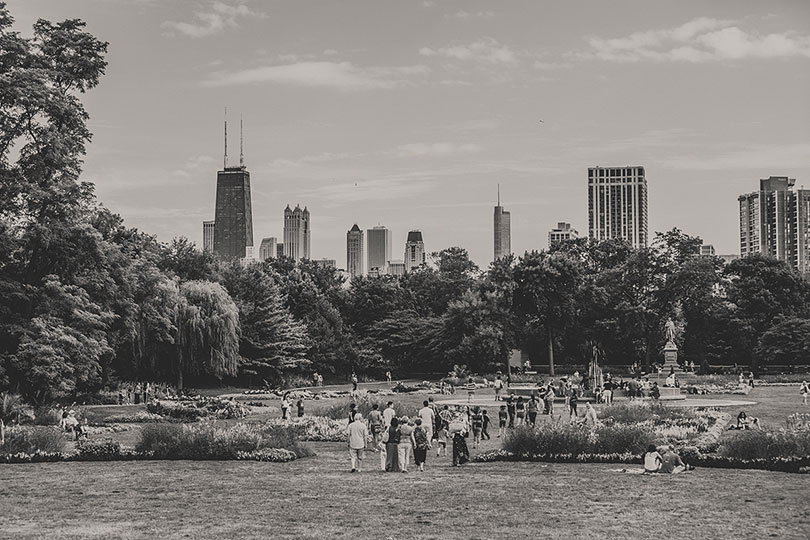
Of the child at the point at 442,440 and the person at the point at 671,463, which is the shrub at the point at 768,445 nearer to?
the person at the point at 671,463

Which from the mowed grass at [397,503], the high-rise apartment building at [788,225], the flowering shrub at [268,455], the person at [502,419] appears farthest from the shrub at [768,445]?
the high-rise apartment building at [788,225]

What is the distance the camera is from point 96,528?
15883mm

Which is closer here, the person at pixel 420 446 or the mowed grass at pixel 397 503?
the mowed grass at pixel 397 503

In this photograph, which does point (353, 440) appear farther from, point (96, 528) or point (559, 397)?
point (559, 397)

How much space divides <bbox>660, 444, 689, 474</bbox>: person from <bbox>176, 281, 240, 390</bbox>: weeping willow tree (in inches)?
1501

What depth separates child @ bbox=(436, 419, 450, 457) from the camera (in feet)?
87.4

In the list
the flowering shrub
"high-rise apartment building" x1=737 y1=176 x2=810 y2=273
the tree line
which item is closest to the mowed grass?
the flowering shrub

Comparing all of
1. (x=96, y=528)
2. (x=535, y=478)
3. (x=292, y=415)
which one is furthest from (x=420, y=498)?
(x=292, y=415)

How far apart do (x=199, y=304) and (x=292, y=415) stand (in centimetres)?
1930

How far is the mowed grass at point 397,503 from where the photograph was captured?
15516 millimetres

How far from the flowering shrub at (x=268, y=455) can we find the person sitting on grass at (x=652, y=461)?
28.0ft

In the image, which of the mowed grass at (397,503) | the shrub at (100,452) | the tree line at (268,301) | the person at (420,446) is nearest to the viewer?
the mowed grass at (397,503)

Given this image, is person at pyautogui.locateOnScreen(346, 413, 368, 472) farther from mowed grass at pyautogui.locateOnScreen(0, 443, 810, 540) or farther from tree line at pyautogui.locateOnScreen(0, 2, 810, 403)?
tree line at pyautogui.locateOnScreen(0, 2, 810, 403)

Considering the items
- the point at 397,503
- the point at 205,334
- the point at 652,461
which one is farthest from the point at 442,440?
the point at 205,334
